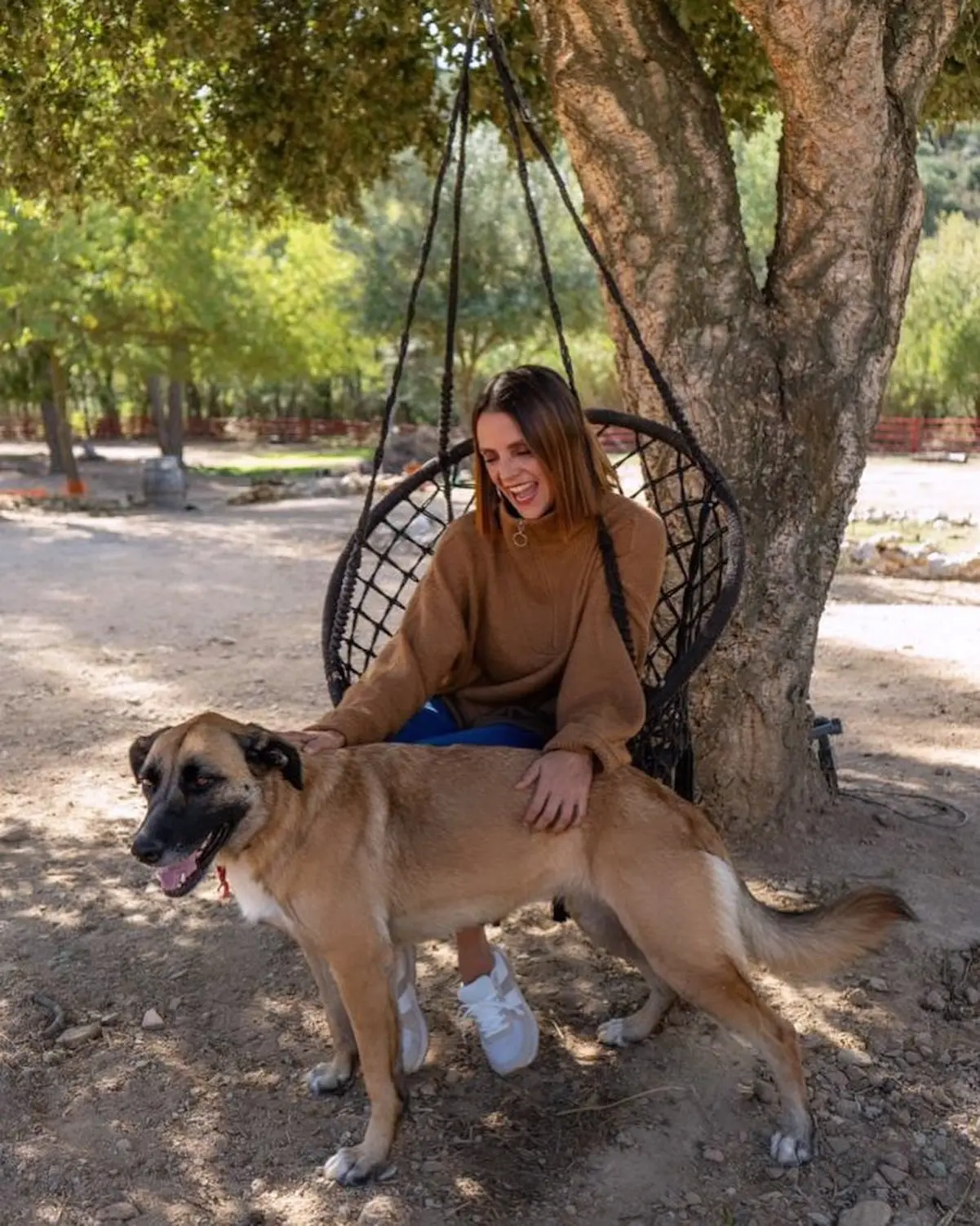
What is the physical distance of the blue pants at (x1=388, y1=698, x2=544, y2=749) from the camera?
3.70 meters

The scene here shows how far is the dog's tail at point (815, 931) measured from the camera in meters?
3.30

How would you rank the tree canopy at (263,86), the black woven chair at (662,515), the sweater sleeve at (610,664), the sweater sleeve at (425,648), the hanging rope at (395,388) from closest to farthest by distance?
1. the sweater sleeve at (610,664)
2. the sweater sleeve at (425,648)
3. the black woven chair at (662,515)
4. the hanging rope at (395,388)
5. the tree canopy at (263,86)

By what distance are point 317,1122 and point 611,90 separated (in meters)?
3.57

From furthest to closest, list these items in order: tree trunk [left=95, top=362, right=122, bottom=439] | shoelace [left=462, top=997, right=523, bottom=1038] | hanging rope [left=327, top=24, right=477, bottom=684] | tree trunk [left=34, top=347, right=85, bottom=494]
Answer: tree trunk [left=95, top=362, right=122, bottom=439] < tree trunk [left=34, top=347, right=85, bottom=494] < hanging rope [left=327, top=24, right=477, bottom=684] < shoelace [left=462, top=997, right=523, bottom=1038]

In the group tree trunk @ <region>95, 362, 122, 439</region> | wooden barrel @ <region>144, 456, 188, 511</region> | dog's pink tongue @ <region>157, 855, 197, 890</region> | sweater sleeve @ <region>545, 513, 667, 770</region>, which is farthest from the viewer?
tree trunk @ <region>95, 362, 122, 439</region>

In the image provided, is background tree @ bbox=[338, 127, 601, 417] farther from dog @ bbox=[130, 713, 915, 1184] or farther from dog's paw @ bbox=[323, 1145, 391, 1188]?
dog's paw @ bbox=[323, 1145, 391, 1188]

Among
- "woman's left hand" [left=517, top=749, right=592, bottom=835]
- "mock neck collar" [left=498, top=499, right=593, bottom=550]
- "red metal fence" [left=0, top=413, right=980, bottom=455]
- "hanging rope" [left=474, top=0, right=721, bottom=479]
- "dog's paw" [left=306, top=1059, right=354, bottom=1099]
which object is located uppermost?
"hanging rope" [left=474, top=0, right=721, bottom=479]

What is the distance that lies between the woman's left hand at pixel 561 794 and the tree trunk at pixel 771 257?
1671 mm

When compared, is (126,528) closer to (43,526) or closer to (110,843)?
(43,526)

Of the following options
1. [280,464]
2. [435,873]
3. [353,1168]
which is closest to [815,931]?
[435,873]

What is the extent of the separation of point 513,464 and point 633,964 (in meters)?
1.55

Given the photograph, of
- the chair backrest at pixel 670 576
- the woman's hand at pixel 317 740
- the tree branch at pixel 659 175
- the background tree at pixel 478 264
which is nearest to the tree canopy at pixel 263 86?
the tree branch at pixel 659 175

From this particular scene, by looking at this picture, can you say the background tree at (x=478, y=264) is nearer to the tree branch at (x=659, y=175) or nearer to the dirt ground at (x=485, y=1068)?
the tree branch at (x=659, y=175)

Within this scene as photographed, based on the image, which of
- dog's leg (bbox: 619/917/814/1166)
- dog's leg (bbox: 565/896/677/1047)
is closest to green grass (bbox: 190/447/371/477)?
dog's leg (bbox: 565/896/677/1047)
